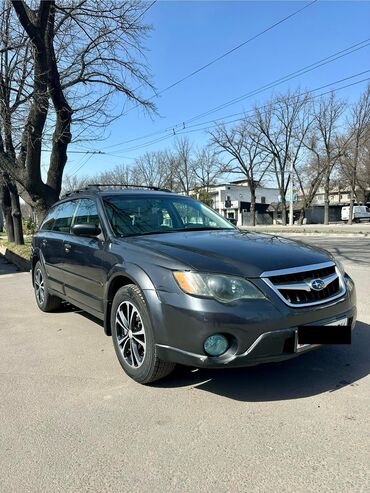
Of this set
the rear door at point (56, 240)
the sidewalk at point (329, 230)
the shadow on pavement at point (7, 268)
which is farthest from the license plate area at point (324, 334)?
the sidewalk at point (329, 230)

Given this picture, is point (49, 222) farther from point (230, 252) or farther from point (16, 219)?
point (16, 219)

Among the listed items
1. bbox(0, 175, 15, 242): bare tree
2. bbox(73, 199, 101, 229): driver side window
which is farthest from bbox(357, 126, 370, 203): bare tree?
bbox(73, 199, 101, 229): driver side window

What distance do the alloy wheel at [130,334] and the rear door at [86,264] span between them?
1.45 feet

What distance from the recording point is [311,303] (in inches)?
126

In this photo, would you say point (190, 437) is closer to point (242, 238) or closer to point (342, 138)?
point (242, 238)

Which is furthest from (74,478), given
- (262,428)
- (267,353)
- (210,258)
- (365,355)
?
(365,355)

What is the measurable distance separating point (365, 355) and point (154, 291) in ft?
Result: 7.36

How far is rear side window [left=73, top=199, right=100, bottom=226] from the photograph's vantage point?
469 cm

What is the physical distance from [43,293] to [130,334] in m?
3.09

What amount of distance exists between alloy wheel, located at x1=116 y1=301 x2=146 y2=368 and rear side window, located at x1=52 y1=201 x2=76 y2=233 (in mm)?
1933

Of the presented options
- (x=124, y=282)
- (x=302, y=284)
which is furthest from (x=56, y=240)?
(x=302, y=284)

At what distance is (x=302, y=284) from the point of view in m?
3.21

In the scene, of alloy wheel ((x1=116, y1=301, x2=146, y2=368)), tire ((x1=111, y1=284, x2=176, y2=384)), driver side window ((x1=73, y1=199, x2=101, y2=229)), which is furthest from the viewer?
driver side window ((x1=73, y1=199, x2=101, y2=229))

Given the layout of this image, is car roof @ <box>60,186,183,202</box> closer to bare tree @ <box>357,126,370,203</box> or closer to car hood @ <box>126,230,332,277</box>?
car hood @ <box>126,230,332,277</box>
